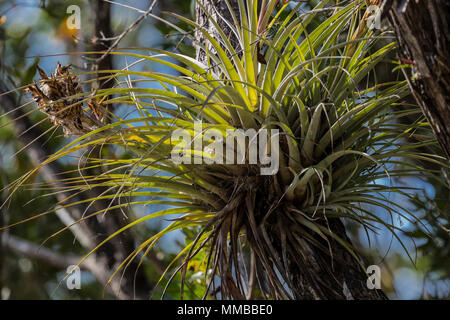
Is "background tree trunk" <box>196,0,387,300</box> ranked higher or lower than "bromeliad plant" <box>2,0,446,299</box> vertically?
lower

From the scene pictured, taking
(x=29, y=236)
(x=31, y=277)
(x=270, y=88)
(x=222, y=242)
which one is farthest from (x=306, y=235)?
(x=29, y=236)

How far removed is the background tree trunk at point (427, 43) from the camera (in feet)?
1.96

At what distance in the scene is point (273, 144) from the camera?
85cm

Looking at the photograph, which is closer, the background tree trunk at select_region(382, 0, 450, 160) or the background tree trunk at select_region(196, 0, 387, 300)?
the background tree trunk at select_region(382, 0, 450, 160)

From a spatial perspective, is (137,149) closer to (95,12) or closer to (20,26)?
(95,12)

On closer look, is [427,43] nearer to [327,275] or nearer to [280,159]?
[280,159]

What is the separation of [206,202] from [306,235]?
9.0 inches

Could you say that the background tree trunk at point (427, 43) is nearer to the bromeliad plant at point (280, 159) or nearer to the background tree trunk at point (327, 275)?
the bromeliad plant at point (280, 159)

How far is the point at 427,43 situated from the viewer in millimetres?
609

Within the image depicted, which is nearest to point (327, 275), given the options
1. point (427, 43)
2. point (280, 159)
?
point (280, 159)

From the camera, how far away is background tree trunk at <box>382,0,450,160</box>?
60 cm

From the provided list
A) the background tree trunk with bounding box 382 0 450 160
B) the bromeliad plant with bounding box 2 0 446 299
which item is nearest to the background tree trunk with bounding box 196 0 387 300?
the bromeliad plant with bounding box 2 0 446 299

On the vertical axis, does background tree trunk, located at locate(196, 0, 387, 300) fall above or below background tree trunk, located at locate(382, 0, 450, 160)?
Answer: below

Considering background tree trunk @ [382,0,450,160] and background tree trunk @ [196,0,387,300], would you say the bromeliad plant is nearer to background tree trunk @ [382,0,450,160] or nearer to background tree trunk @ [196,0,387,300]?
background tree trunk @ [196,0,387,300]
